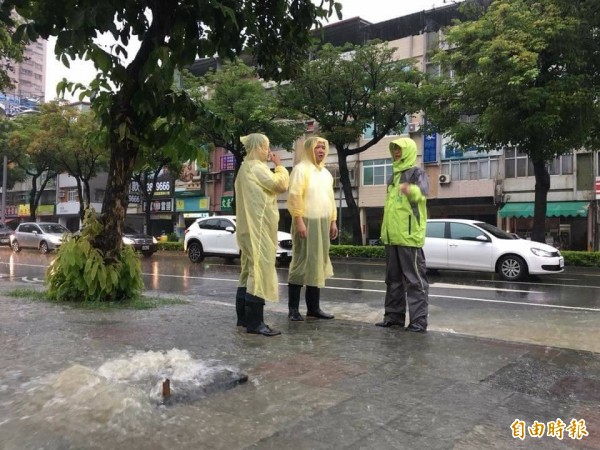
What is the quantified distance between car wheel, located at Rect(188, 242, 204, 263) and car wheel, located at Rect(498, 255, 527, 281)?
9889mm

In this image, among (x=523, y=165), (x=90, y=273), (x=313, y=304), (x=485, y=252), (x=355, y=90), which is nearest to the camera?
(x=313, y=304)

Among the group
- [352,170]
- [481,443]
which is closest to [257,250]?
[481,443]

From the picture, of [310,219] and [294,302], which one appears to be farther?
[294,302]

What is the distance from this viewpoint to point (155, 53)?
13.7ft

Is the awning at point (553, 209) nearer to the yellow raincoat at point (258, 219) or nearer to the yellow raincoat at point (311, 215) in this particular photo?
the yellow raincoat at point (311, 215)

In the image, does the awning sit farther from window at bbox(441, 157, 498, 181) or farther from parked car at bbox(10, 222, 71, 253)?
parked car at bbox(10, 222, 71, 253)

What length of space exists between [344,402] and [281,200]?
1370 inches

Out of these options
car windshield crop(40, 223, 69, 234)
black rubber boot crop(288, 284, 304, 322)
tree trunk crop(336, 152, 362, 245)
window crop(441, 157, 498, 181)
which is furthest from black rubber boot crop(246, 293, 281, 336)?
window crop(441, 157, 498, 181)

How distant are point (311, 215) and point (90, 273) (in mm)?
3167

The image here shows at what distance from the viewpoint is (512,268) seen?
12.8 metres

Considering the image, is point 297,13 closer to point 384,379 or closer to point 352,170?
point 384,379

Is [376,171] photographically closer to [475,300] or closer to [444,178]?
[444,178]

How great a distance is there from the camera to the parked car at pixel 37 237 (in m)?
25.1

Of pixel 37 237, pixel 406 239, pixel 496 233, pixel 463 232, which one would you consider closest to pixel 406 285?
pixel 406 239
